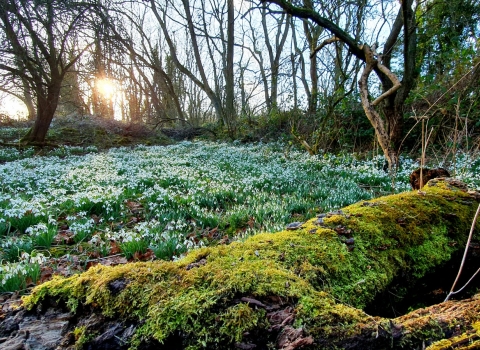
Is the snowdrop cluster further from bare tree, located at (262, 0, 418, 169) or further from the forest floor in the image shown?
bare tree, located at (262, 0, 418, 169)

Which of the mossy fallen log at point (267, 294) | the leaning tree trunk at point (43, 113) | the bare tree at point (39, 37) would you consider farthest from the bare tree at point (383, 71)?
the leaning tree trunk at point (43, 113)

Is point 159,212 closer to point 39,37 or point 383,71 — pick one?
point 383,71

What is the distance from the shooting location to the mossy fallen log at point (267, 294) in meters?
0.93

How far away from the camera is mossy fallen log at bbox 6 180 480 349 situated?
3.06ft

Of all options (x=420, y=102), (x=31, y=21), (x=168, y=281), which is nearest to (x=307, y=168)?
(x=420, y=102)

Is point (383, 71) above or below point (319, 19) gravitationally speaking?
below

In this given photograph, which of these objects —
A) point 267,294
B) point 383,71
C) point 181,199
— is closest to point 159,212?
point 181,199

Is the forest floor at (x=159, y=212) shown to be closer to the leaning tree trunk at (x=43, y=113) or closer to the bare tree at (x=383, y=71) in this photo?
the bare tree at (x=383, y=71)

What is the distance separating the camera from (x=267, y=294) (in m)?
1.08

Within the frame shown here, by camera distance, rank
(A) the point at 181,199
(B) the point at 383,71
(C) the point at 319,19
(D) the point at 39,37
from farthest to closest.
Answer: (D) the point at 39,37 < (C) the point at 319,19 < (B) the point at 383,71 < (A) the point at 181,199

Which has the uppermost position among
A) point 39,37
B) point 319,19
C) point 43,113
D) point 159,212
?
point 39,37

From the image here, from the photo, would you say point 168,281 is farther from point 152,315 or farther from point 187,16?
point 187,16

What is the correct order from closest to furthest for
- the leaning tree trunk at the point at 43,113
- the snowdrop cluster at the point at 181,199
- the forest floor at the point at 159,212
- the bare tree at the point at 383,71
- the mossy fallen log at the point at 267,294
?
the mossy fallen log at the point at 267,294, the forest floor at the point at 159,212, the snowdrop cluster at the point at 181,199, the bare tree at the point at 383,71, the leaning tree trunk at the point at 43,113

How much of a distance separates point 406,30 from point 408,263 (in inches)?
271
